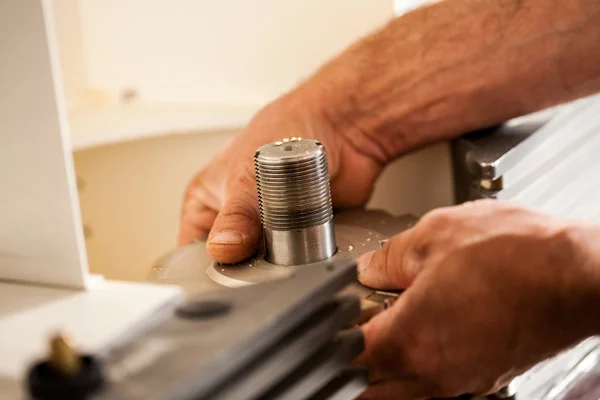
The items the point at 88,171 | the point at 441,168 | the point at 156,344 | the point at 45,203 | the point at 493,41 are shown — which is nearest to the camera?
the point at 156,344

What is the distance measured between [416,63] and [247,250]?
12.4 inches

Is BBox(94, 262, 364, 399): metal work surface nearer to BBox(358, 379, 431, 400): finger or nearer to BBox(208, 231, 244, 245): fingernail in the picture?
BBox(358, 379, 431, 400): finger

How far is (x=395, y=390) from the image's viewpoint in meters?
0.53

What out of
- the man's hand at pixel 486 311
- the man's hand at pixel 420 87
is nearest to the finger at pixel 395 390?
the man's hand at pixel 486 311

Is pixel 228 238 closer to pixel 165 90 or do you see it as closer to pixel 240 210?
pixel 240 210

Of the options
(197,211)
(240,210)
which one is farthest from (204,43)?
(240,210)

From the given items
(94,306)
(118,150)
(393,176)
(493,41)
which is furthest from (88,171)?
A: (94,306)

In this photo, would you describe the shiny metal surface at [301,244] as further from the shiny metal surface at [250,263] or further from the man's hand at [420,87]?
the man's hand at [420,87]

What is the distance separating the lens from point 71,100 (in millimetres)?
1255

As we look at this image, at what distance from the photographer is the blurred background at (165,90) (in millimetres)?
1037

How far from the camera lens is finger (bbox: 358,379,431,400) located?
527 mm

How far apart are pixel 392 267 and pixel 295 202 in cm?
9

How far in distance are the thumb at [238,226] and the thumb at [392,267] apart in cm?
11

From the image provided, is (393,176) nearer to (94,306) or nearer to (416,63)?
(416,63)
